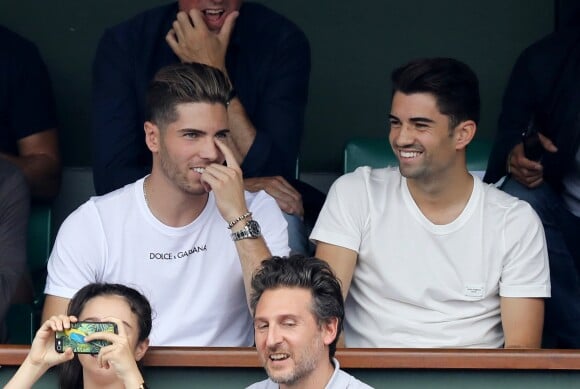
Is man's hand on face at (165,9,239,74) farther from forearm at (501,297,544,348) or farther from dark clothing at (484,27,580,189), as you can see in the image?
forearm at (501,297,544,348)

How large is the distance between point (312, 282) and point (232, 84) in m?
1.64

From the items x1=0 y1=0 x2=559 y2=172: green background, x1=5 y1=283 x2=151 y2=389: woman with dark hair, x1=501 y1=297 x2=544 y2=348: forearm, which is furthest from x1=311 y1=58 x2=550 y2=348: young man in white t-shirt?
x1=0 y1=0 x2=559 y2=172: green background

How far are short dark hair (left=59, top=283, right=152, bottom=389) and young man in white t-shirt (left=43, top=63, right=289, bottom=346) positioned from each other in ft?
1.36

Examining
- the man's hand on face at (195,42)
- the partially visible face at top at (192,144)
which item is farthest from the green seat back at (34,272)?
the partially visible face at top at (192,144)

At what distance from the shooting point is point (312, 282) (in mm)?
→ 4453

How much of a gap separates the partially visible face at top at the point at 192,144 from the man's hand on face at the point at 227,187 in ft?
0.13

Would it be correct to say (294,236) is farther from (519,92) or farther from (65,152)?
(65,152)

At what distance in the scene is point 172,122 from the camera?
5227mm

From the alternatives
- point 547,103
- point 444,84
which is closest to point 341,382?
point 444,84

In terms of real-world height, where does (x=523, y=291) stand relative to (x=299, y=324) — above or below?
below

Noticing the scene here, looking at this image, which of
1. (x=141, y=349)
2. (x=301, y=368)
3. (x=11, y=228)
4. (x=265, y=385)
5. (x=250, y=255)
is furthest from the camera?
(x=11, y=228)

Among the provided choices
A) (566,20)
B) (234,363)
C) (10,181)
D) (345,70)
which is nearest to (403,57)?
(345,70)

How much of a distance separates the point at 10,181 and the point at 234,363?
1372 millimetres

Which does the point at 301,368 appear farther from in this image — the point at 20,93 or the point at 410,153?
the point at 20,93
